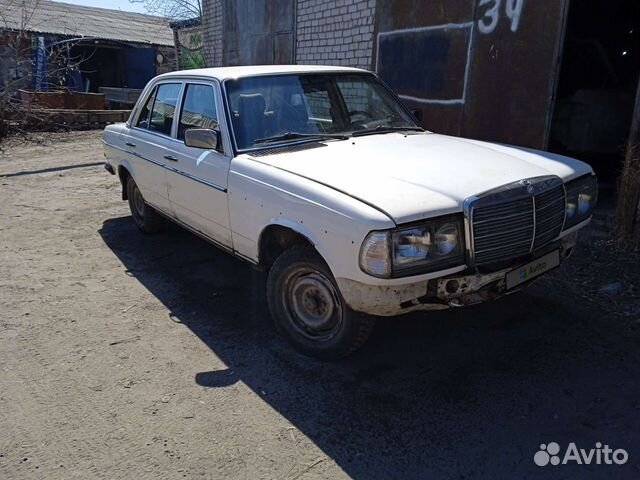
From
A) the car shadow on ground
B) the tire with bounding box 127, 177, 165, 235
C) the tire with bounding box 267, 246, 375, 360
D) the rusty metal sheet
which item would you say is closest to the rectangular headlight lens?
the tire with bounding box 267, 246, 375, 360

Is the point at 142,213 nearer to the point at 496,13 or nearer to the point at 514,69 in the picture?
the point at 514,69

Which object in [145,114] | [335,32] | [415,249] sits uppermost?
[335,32]

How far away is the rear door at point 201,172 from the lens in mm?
3742

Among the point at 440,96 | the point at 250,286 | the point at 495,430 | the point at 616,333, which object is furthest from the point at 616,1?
the point at 495,430

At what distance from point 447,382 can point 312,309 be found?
919 millimetres

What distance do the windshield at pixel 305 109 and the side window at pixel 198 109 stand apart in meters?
0.21

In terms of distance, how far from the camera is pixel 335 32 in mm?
9445

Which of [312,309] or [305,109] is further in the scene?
[305,109]

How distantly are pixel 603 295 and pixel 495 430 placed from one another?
2124mm

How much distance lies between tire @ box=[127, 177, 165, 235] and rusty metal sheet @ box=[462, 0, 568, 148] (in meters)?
4.20

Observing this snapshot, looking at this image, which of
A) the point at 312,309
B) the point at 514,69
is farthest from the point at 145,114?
the point at 514,69

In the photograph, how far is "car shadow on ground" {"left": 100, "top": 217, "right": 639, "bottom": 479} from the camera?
97.4 inches

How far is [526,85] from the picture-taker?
6.15 m

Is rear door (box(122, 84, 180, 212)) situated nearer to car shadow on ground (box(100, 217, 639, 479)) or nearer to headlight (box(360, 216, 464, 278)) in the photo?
car shadow on ground (box(100, 217, 639, 479))
